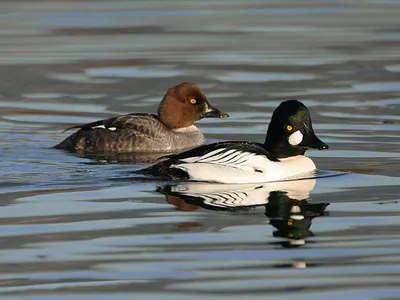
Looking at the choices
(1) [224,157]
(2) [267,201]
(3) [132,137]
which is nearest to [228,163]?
(1) [224,157]

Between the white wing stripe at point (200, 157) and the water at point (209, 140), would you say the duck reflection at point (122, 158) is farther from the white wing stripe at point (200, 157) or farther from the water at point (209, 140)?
the white wing stripe at point (200, 157)

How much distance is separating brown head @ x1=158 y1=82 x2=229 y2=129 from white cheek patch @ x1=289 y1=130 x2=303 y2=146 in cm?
317

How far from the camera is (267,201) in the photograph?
11.0 meters

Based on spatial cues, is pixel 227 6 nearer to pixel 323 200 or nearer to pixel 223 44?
pixel 223 44

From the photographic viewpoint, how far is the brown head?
51.1 ft

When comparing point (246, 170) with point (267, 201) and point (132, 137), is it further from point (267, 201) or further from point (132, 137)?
point (132, 137)

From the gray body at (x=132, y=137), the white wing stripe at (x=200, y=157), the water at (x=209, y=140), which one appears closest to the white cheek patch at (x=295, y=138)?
the water at (x=209, y=140)

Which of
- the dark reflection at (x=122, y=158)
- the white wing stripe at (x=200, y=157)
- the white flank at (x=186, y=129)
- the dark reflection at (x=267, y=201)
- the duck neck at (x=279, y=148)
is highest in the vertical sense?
the white flank at (x=186, y=129)

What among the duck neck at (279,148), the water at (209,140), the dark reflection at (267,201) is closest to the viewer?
the water at (209,140)

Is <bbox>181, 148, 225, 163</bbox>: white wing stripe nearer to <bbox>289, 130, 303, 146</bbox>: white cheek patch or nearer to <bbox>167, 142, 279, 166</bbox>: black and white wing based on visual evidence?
<bbox>167, 142, 279, 166</bbox>: black and white wing

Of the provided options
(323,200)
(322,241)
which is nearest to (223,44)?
(323,200)

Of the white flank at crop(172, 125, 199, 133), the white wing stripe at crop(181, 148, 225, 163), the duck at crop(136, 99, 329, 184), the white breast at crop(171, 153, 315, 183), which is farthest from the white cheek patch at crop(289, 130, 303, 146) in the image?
the white flank at crop(172, 125, 199, 133)

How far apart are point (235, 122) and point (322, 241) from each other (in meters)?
6.77

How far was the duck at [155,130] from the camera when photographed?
14.8 m
